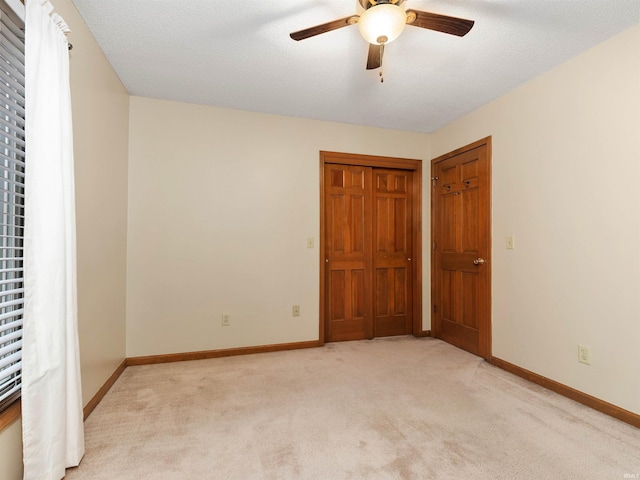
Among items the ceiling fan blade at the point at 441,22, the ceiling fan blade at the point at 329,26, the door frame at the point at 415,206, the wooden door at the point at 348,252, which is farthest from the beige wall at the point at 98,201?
the door frame at the point at 415,206

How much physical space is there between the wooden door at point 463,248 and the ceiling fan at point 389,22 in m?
1.78

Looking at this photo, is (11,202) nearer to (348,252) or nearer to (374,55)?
(374,55)

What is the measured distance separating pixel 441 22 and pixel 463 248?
2.37 meters

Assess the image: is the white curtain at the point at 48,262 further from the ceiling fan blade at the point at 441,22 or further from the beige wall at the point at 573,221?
the beige wall at the point at 573,221

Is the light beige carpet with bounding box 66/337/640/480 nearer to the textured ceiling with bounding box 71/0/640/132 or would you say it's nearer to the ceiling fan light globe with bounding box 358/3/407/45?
the ceiling fan light globe with bounding box 358/3/407/45

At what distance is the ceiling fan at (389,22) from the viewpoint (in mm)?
1488

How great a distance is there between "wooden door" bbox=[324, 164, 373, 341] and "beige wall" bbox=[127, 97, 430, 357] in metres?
0.23

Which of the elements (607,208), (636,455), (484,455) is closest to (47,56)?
(484,455)

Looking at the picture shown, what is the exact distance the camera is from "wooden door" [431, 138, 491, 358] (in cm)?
310

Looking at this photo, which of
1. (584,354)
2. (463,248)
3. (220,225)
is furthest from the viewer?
(463,248)

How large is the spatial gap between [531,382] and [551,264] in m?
0.98

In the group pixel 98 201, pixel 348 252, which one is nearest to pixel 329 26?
pixel 98 201

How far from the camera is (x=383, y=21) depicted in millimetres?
1498

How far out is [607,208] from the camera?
2117mm
